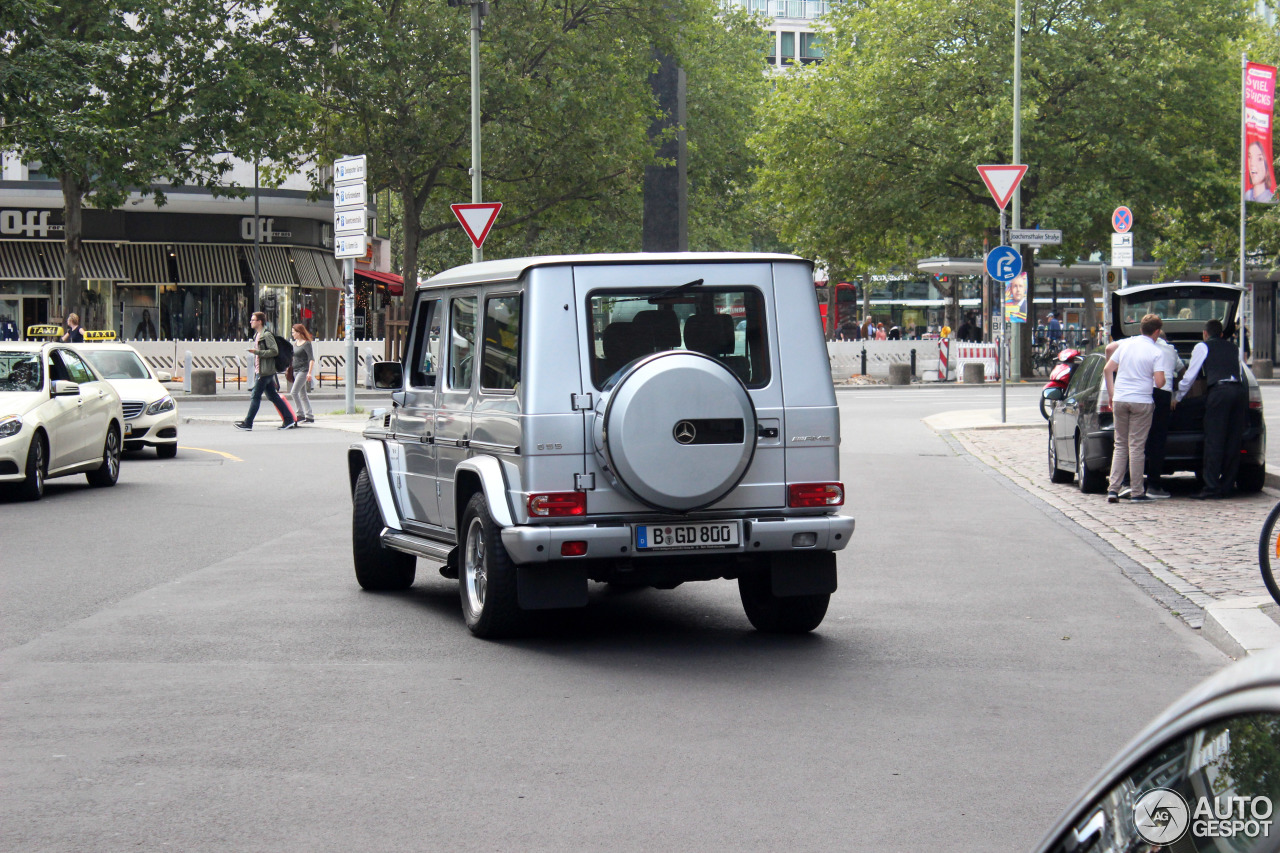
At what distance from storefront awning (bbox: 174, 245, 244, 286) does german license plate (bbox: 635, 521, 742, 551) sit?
139 feet

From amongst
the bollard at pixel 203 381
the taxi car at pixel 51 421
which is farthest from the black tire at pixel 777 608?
the bollard at pixel 203 381

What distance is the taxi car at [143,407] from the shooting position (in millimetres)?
20672

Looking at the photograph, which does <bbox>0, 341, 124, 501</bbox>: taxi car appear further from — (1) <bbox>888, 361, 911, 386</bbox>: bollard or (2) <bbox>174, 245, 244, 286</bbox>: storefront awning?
(2) <bbox>174, 245, 244, 286</bbox>: storefront awning

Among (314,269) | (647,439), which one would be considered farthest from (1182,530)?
(314,269)

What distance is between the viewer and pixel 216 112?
116 feet

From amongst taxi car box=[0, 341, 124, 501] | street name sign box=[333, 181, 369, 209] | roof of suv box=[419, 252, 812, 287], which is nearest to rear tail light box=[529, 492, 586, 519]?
roof of suv box=[419, 252, 812, 287]

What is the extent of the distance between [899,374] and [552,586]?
3817 cm

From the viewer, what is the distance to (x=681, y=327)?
8.01 metres

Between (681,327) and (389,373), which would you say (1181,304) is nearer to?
(389,373)

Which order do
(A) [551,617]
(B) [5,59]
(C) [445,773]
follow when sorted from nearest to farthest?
(C) [445,773] → (A) [551,617] → (B) [5,59]

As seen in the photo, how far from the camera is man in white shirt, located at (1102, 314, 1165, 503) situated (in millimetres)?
14164

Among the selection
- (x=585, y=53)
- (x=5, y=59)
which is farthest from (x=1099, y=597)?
(x=585, y=53)

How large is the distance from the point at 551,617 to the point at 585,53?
32.8 meters

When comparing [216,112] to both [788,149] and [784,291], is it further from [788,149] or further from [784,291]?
[784,291]
